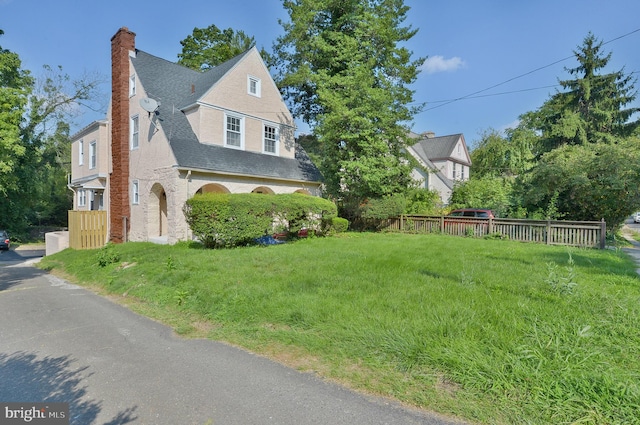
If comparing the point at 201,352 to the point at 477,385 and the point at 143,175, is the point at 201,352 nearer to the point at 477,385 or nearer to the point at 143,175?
the point at 477,385

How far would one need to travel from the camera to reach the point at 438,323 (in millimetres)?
4156

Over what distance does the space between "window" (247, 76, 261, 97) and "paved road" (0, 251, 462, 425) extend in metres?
14.1

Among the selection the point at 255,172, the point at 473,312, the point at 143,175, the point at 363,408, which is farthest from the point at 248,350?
the point at 143,175

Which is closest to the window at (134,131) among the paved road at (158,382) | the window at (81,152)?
the window at (81,152)

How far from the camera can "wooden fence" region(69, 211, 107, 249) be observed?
14.6 meters

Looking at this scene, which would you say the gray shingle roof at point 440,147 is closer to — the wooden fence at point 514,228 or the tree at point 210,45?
the wooden fence at point 514,228

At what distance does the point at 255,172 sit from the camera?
15039 millimetres

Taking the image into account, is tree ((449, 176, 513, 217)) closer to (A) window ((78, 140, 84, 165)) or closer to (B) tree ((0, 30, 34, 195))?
(B) tree ((0, 30, 34, 195))

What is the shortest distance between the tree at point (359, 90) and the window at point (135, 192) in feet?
31.7

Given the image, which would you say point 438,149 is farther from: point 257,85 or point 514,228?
point 257,85

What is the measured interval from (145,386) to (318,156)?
22489 millimetres

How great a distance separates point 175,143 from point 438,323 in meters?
12.6

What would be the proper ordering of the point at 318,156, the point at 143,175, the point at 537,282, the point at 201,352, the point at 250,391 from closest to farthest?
1. the point at 250,391
2. the point at 201,352
3. the point at 537,282
4. the point at 143,175
5. the point at 318,156

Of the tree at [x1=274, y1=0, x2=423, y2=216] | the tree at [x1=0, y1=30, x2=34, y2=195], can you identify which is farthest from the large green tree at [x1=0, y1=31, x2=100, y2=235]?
the tree at [x1=274, y1=0, x2=423, y2=216]
